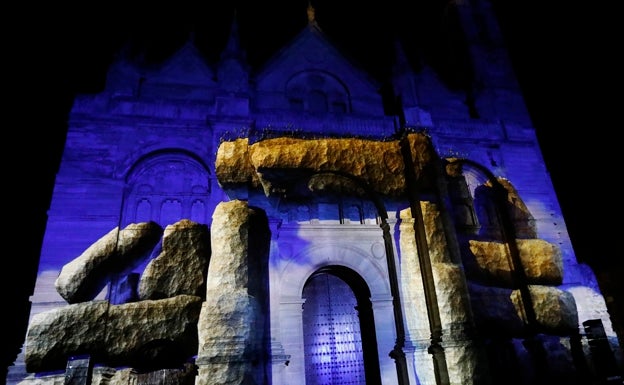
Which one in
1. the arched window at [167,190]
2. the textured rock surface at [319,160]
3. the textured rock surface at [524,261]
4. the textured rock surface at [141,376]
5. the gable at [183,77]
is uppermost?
the gable at [183,77]

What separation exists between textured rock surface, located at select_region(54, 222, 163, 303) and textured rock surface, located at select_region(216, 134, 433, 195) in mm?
1288

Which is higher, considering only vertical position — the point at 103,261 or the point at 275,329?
the point at 103,261

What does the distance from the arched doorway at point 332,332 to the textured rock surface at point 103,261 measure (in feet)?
13.5

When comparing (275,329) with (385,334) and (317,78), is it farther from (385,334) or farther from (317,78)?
(317,78)

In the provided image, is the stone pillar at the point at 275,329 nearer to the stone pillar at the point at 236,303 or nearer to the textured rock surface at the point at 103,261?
the stone pillar at the point at 236,303

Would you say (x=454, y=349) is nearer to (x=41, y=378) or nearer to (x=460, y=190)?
(x=460, y=190)

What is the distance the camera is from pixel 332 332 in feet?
29.3

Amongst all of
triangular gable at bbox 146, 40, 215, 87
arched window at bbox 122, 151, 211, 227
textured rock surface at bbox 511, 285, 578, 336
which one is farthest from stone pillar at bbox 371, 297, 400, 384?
triangular gable at bbox 146, 40, 215, 87

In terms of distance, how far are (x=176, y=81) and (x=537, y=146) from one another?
15.6 meters

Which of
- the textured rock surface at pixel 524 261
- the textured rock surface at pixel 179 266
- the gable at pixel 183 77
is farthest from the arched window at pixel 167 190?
the textured rock surface at pixel 524 261

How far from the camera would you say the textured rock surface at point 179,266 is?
4.24 metres

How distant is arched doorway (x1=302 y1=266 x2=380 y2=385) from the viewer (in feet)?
27.5

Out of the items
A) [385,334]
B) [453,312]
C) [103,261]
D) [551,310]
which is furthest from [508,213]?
[103,261]

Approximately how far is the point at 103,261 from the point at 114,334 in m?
0.96
